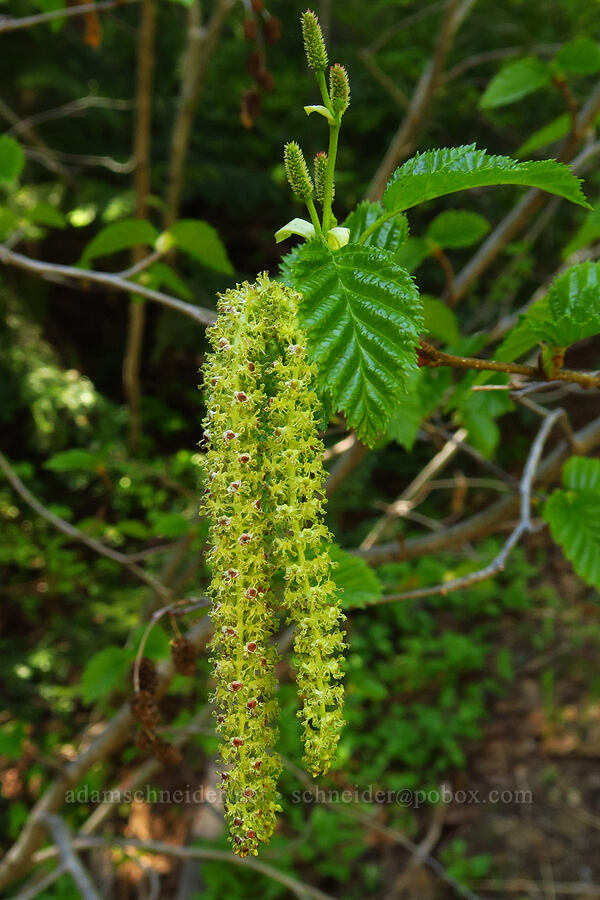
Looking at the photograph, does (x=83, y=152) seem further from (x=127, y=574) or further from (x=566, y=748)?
(x=566, y=748)

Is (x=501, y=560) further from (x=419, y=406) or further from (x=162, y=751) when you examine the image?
(x=162, y=751)

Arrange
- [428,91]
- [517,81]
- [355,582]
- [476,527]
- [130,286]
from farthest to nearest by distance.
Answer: [428,91] → [476,527] → [517,81] → [130,286] → [355,582]

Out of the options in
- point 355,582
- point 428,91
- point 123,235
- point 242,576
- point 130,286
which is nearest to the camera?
point 242,576

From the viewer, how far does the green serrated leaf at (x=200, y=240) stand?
51.0 inches

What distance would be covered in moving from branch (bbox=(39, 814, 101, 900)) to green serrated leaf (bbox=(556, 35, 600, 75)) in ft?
6.56

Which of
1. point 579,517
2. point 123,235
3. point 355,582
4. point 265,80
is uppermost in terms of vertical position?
point 265,80

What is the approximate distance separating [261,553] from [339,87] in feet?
1.23

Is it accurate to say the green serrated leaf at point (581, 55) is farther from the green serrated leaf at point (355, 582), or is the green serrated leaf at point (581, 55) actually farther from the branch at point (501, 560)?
the green serrated leaf at point (355, 582)

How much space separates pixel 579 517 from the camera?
3.56ft

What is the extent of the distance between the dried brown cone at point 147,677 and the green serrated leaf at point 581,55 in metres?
1.42

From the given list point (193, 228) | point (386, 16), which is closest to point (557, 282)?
point (193, 228)

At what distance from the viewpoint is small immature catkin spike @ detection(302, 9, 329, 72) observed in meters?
0.53

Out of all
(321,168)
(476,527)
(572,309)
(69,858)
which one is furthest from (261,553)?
(69,858)

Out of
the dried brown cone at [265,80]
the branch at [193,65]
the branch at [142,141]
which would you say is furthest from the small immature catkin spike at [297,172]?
the branch at [193,65]
